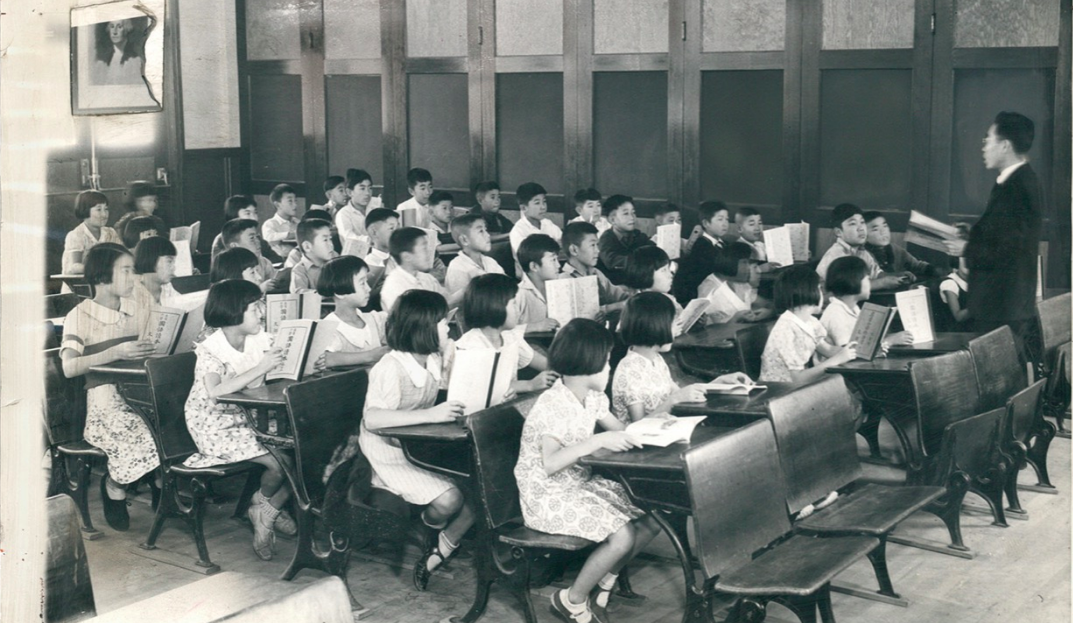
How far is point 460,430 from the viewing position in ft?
12.5

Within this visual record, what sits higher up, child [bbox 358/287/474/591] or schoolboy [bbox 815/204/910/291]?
schoolboy [bbox 815/204/910/291]

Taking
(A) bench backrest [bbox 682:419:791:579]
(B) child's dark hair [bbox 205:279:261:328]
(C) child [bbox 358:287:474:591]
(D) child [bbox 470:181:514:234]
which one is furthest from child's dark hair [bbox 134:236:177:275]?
(D) child [bbox 470:181:514:234]

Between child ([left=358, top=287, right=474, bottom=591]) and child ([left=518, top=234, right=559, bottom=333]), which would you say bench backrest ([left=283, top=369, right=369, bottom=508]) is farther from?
child ([left=518, top=234, right=559, bottom=333])

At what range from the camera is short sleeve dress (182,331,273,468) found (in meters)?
4.34

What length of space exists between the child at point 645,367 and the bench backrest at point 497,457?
485 millimetres

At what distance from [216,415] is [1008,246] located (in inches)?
138

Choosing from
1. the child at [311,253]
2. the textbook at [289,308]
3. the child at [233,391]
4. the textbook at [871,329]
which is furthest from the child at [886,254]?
the child at [233,391]

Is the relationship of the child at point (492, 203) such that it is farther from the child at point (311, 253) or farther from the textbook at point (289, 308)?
the textbook at point (289, 308)

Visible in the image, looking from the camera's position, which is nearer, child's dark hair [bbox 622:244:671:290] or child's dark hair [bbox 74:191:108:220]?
child's dark hair [bbox 74:191:108:220]

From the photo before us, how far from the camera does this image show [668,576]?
4.22m

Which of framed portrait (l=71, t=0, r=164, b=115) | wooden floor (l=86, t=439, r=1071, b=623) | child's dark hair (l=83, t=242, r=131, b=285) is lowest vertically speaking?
wooden floor (l=86, t=439, r=1071, b=623)

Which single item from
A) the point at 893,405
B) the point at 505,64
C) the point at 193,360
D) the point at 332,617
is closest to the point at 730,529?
the point at 332,617

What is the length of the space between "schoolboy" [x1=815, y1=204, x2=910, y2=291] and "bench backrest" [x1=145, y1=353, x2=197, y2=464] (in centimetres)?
398

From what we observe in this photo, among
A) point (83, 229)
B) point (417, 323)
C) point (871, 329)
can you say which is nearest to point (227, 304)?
Answer: point (417, 323)
